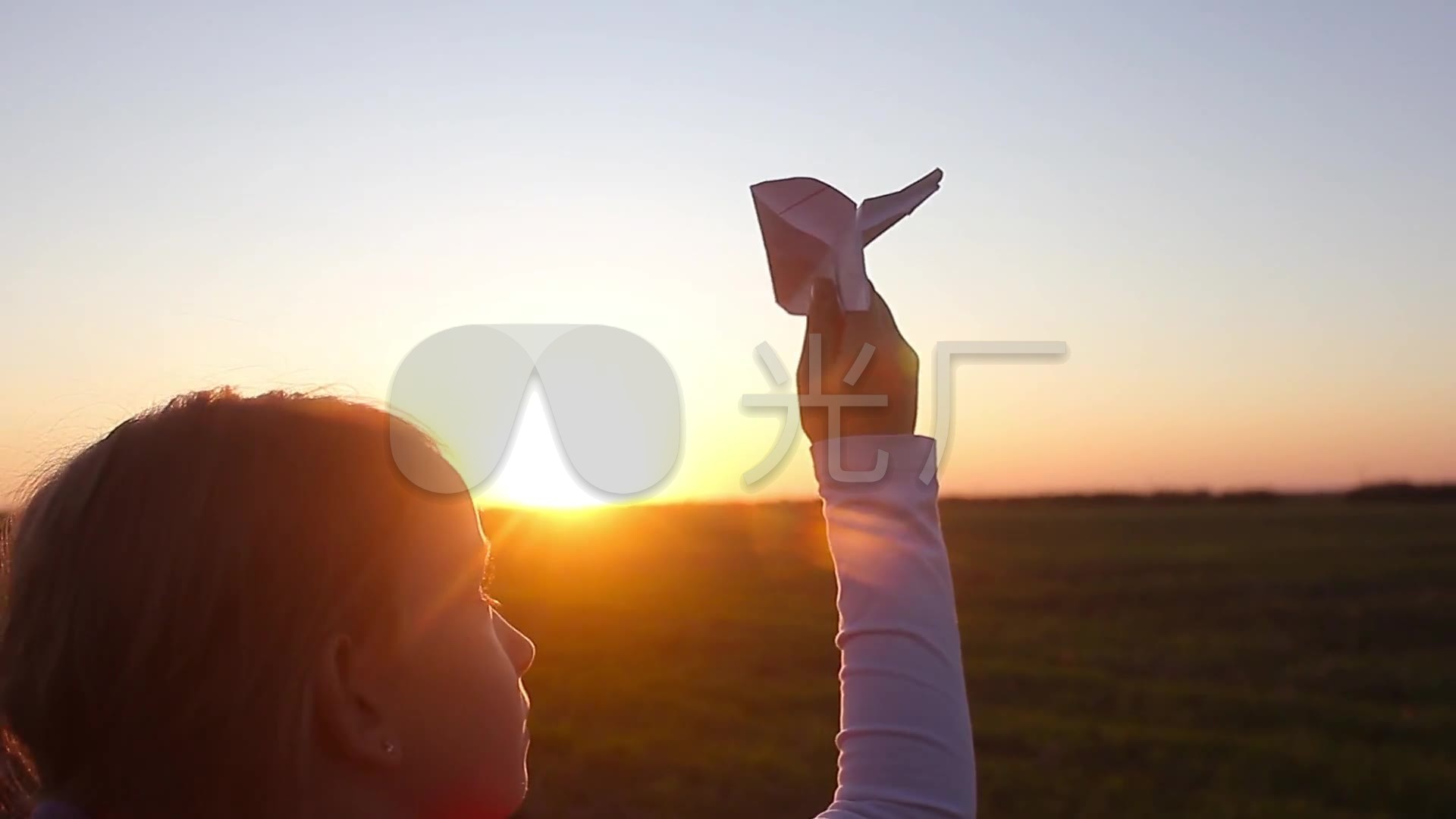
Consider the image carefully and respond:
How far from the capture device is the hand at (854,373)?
1.25 m

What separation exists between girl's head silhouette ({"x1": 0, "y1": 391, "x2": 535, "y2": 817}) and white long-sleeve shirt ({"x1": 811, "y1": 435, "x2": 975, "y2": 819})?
336 mm

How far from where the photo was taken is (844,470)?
132cm

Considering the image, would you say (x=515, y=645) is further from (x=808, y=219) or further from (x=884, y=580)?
(x=808, y=219)

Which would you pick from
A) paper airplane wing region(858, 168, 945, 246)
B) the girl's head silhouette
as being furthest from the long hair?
paper airplane wing region(858, 168, 945, 246)

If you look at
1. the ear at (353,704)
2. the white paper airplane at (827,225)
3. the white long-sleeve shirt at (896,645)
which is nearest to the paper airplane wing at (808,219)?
the white paper airplane at (827,225)

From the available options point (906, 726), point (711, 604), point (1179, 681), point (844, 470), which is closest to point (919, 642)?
point (906, 726)

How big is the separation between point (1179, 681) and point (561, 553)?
43.9 feet

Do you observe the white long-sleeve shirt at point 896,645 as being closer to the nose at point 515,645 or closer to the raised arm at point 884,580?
the raised arm at point 884,580

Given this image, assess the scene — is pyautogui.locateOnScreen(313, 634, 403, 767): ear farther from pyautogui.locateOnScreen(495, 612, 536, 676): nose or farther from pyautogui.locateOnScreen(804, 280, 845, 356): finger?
pyautogui.locateOnScreen(804, 280, 845, 356): finger

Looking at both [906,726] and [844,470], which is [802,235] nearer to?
[844,470]

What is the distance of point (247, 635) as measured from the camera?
3.51 feet

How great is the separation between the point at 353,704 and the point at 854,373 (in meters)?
0.55

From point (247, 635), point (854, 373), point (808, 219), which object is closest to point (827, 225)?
point (808, 219)

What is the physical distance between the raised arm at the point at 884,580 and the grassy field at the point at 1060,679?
0.58m
